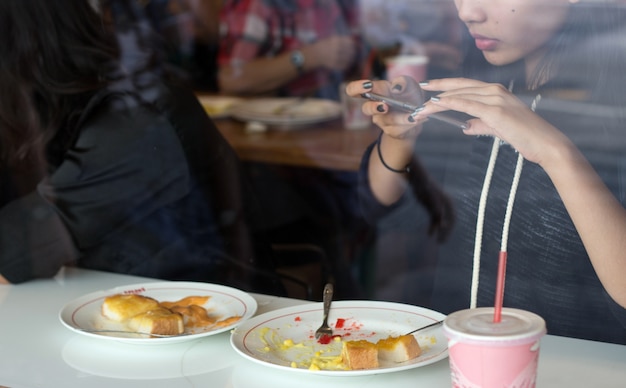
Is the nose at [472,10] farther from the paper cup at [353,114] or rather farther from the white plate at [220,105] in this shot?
the white plate at [220,105]

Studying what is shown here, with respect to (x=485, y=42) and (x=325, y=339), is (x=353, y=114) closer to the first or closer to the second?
(x=485, y=42)

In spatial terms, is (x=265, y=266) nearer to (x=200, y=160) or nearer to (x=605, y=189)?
(x=200, y=160)

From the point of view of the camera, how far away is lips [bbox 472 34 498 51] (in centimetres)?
140

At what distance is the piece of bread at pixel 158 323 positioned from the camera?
3.92 feet

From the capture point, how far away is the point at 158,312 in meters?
1.23

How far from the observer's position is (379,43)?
330 cm

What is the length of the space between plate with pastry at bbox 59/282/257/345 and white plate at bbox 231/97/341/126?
3.87 feet

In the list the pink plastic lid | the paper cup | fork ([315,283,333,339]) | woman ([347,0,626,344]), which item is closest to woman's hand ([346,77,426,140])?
woman ([347,0,626,344])

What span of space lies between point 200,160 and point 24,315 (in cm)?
61

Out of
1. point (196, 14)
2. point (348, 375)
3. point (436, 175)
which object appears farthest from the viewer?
point (196, 14)

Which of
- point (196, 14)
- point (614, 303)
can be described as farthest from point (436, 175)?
point (196, 14)

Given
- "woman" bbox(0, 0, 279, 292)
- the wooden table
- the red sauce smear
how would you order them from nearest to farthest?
the red sauce smear < "woman" bbox(0, 0, 279, 292) < the wooden table

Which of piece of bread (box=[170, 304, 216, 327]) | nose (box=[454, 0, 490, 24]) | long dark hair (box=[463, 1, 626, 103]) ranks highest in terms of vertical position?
nose (box=[454, 0, 490, 24])

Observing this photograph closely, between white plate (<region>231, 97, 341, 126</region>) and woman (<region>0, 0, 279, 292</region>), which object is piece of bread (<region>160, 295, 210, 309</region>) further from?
white plate (<region>231, 97, 341, 126</region>)
